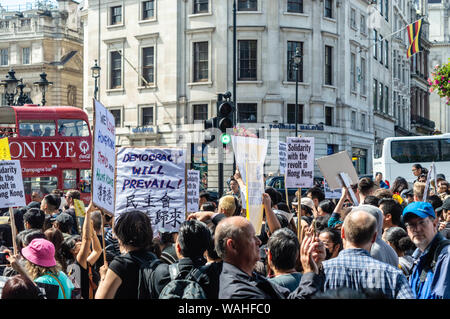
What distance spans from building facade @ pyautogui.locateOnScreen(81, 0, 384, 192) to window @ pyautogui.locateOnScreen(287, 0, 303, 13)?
0.19ft

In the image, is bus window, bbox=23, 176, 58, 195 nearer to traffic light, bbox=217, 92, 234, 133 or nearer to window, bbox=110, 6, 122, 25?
traffic light, bbox=217, 92, 234, 133

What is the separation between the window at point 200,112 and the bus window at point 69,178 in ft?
49.2

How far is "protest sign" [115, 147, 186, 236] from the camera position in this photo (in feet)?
24.5

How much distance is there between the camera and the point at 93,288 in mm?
5574

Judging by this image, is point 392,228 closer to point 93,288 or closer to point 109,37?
point 93,288

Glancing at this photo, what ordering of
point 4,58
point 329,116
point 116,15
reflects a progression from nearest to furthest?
point 329,116
point 116,15
point 4,58

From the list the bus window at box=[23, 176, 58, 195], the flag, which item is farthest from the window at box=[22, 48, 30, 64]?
the bus window at box=[23, 176, 58, 195]

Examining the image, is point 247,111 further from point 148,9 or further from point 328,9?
point 148,9

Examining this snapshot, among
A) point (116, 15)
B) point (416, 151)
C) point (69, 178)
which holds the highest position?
point (116, 15)

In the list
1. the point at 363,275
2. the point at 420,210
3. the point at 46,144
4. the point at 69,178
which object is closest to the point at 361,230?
the point at 363,275

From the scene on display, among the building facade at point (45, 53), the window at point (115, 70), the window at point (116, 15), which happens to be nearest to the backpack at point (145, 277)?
the window at point (115, 70)

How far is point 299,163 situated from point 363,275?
5.60 meters

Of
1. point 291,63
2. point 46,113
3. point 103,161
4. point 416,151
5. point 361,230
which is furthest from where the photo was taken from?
point 291,63

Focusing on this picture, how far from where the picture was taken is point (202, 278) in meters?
4.19
